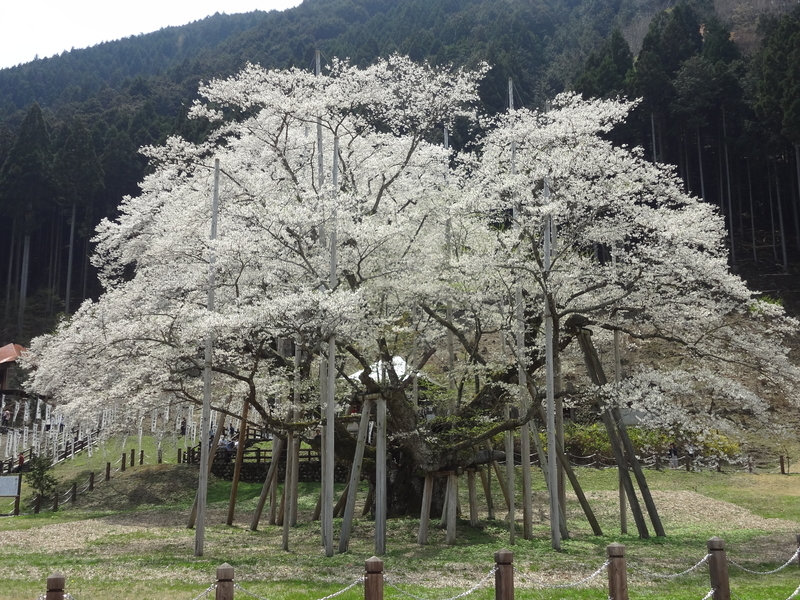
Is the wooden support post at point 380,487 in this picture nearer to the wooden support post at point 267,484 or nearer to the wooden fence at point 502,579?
the wooden support post at point 267,484

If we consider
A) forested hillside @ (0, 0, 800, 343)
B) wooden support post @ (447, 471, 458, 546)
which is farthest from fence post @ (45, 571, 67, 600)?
forested hillside @ (0, 0, 800, 343)

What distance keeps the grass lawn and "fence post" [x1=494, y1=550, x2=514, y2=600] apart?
6.90 ft

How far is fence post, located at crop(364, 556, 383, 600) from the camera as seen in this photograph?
7238 mm

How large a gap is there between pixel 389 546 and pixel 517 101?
137 feet

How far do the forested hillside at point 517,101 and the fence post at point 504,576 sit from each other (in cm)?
2929

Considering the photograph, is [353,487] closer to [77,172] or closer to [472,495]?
Result: [472,495]

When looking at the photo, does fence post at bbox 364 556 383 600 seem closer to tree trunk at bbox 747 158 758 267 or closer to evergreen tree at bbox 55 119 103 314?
tree trunk at bbox 747 158 758 267

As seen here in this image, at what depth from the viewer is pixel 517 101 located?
51844 mm

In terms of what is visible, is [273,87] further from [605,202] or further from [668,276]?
[668,276]

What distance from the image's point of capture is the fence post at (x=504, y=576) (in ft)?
25.6

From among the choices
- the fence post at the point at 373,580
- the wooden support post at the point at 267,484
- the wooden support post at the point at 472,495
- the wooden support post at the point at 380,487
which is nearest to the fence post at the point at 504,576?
the fence post at the point at 373,580

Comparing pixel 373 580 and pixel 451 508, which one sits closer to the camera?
pixel 373 580

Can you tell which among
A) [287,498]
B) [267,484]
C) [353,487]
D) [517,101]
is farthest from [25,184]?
[353,487]

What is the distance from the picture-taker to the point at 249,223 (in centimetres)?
1708
